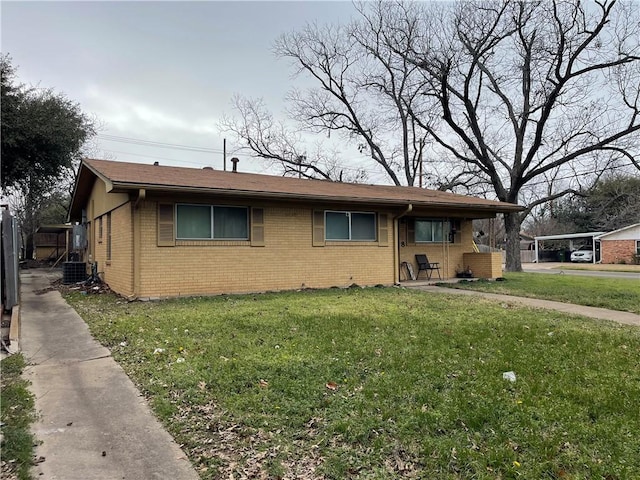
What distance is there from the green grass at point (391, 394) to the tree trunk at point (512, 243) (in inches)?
594

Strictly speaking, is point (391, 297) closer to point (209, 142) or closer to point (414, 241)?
point (414, 241)

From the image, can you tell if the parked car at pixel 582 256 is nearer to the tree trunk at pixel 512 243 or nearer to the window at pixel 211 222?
the tree trunk at pixel 512 243

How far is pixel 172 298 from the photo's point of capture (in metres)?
9.77

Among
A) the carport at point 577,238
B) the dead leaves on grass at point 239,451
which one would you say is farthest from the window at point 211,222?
the carport at point 577,238

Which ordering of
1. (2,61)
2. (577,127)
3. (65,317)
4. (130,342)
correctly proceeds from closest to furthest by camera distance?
(130,342) → (65,317) → (2,61) → (577,127)

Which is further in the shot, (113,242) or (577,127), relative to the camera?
(577,127)

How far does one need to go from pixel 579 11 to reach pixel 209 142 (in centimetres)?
2598

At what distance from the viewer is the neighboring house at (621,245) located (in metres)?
35.0

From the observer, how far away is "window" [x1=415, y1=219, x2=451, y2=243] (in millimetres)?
14852

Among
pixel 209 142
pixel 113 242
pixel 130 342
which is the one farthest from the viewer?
pixel 209 142

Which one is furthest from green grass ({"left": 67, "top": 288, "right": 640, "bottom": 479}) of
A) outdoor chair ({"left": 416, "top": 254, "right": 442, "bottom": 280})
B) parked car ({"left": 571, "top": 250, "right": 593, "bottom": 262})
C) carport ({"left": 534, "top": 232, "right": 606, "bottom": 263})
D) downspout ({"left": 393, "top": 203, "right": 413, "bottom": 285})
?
parked car ({"left": 571, "top": 250, "right": 593, "bottom": 262})

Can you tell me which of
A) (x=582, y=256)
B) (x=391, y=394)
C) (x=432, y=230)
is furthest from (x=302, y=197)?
(x=582, y=256)

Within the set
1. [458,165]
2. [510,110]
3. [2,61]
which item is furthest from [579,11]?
[2,61]

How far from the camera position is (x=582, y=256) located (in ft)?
129
